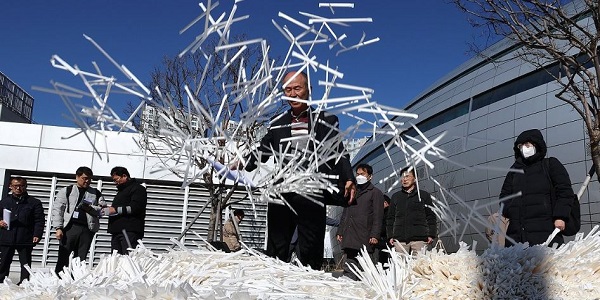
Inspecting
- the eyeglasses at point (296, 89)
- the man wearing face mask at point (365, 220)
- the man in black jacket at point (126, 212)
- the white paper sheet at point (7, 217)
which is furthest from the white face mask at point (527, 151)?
the white paper sheet at point (7, 217)

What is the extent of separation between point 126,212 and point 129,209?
0.05m

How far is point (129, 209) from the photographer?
591cm

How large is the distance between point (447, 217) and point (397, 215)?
4669mm

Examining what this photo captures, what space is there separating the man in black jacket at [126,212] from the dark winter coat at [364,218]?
2.43 m

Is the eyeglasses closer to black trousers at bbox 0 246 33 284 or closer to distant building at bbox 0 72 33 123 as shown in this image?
black trousers at bbox 0 246 33 284

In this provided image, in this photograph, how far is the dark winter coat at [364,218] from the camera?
21.9 feet

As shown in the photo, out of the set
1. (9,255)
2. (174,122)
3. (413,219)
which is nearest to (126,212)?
(9,255)

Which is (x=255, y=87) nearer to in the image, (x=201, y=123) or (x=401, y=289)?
(x=201, y=123)

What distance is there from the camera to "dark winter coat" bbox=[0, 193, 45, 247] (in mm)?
7258

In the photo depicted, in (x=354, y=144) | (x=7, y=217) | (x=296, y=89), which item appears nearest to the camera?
(x=354, y=144)

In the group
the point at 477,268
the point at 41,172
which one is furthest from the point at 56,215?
the point at 41,172

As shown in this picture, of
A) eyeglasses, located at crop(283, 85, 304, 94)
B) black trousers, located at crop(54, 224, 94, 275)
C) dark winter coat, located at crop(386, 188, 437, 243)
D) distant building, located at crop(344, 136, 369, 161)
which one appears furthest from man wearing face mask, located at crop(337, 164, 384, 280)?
distant building, located at crop(344, 136, 369, 161)

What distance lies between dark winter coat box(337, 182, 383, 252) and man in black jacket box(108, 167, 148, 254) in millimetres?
2425

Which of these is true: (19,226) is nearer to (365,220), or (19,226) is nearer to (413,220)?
(365,220)
